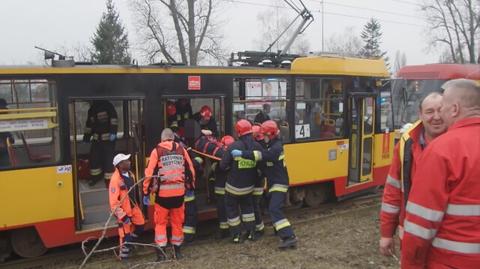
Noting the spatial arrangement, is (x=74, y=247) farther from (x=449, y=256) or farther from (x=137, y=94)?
(x=449, y=256)

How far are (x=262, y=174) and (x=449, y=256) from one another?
14.3ft

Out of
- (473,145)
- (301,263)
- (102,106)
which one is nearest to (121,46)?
(102,106)

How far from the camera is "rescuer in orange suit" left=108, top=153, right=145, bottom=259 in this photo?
19.9 feet

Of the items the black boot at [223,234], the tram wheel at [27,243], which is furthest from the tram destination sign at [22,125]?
the black boot at [223,234]

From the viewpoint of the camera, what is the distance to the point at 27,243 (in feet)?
20.8

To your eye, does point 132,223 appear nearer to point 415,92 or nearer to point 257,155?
point 257,155

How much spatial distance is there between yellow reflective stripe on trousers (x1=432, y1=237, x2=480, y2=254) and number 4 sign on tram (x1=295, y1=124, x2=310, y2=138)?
17.9 feet

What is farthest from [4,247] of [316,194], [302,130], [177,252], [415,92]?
[415,92]

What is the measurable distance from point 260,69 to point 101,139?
284 centimetres

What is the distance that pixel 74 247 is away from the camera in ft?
22.7

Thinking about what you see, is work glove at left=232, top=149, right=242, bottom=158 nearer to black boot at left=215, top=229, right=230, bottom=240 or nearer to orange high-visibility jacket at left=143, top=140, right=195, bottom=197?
orange high-visibility jacket at left=143, top=140, right=195, bottom=197

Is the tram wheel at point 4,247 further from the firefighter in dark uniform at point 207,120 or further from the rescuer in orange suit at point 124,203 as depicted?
the firefighter in dark uniform at point 207,120

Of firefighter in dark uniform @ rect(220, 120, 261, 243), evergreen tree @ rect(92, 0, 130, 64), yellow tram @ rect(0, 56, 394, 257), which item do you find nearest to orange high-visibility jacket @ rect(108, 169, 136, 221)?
yellow tram @ rect(0, 56, 394, 257)

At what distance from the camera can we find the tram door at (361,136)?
9266 mm
